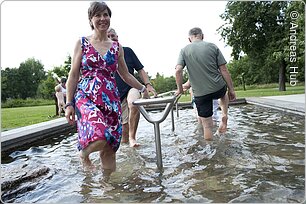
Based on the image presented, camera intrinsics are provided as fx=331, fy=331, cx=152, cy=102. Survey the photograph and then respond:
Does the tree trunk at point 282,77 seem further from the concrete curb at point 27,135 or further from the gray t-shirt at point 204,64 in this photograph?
the gray t-shirt at point 204,64

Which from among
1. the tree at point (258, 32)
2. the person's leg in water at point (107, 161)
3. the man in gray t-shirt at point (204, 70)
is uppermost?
the tree at point (258, 32)

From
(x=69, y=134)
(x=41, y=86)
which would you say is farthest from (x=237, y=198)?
(x=41, y=86)

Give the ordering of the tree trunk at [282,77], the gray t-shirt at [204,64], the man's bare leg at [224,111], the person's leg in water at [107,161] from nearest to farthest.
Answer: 1. the person's leg in water at [107,161]
2. the gray t-shirt at [204,64]
3. the man's bare leg at [224,111]
4. the tree trunk at [282,77]

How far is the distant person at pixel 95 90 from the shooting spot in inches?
98.6

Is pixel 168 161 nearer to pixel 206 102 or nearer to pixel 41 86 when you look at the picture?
pixel 206 102

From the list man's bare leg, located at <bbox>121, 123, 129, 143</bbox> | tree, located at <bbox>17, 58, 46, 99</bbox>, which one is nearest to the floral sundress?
man's bare leg, located at <bbox>121, 123, 129, 143</bbox>

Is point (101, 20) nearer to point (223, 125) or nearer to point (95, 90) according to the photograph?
point (95, 90)

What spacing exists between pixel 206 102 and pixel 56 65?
3350 cm

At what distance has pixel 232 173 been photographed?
9.01 ft

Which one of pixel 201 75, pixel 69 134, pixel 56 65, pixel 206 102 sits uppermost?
pixel 56 65

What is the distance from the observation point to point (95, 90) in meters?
2.57

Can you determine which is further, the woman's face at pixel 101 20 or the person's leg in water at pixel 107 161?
the person's leg in water at pixel 107 161

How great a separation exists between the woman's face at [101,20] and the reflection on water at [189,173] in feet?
4.12

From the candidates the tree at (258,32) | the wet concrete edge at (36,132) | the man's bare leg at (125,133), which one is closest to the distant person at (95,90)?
the man's bare leg at (125,133)
